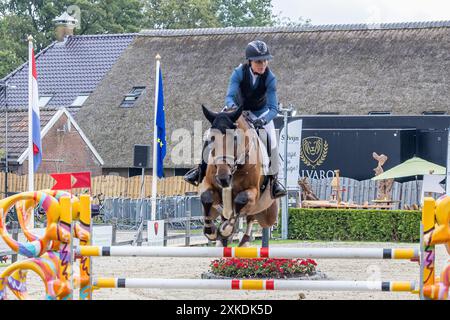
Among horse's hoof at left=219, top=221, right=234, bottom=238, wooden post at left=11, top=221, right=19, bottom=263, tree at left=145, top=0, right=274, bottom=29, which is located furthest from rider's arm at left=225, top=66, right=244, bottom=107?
tree at left=145, top=0, right=274, bottom=29

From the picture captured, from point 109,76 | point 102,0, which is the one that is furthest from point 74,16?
point 109,76

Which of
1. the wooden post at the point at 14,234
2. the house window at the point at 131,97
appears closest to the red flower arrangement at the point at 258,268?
the wooden post at the point at 14,234

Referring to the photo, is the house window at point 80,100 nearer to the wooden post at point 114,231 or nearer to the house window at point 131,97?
the house window at point 131,97

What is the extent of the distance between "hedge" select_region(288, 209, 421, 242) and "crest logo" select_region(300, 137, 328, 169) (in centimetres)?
738

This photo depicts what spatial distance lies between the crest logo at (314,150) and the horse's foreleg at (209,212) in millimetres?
25485

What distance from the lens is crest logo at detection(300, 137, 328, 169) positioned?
119 feet

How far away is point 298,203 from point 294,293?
14.7 metres

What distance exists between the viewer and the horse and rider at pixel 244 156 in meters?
10.7

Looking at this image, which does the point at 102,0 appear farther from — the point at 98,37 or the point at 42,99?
the point at 42,99

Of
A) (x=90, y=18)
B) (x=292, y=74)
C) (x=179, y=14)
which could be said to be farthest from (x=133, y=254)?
(x=179, y=14)

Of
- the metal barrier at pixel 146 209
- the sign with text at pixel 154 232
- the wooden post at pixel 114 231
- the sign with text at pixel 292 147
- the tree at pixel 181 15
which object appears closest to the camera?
the wooden post at pixel 114 231

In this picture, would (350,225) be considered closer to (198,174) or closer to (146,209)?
(146,209)

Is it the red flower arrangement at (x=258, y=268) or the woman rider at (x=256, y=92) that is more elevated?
the woman rider at (x=256, y=92)

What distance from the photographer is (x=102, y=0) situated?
59.9m
